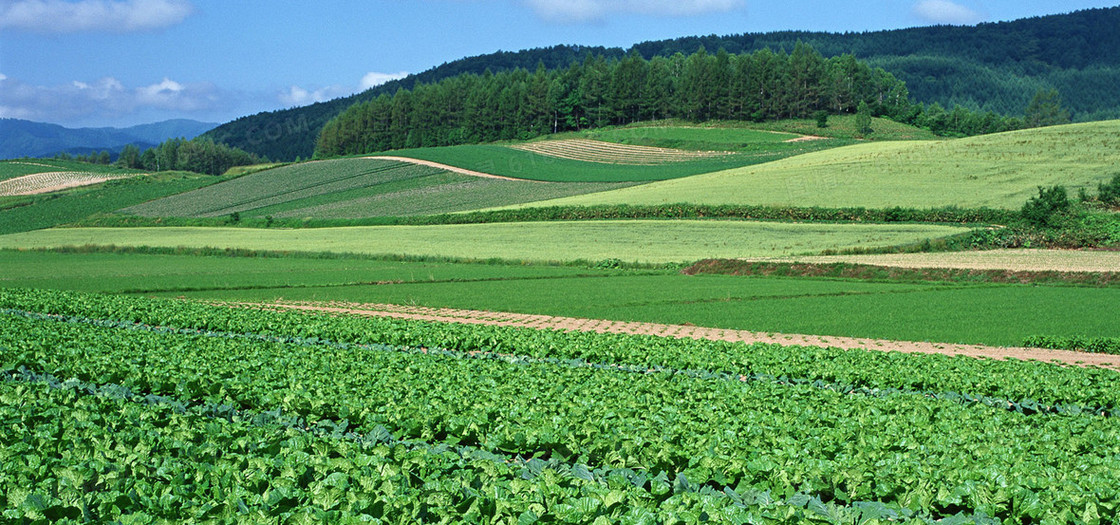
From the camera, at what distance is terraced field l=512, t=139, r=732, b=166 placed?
10831 cm

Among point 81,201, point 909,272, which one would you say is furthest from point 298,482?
point 81,201

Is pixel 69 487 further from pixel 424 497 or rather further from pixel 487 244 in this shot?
pixel 487 244

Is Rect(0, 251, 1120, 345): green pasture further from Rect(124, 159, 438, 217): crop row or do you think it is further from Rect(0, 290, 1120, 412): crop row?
Rect(124, 159, 438, 217): crop row

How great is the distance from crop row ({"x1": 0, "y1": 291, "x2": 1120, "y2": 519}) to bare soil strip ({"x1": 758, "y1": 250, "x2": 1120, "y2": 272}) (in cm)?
2979

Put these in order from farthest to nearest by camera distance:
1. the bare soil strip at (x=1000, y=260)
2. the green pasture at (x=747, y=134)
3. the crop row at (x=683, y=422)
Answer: the green pasture at (x=747, y=134), the bare soil strip at (x=1000, y=260), the crop row at (x=683, y=422)

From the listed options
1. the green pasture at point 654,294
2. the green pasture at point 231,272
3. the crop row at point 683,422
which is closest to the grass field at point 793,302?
the green pasture at point 654,294

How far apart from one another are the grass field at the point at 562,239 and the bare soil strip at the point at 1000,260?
3718 mm

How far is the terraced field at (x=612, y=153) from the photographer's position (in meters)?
108

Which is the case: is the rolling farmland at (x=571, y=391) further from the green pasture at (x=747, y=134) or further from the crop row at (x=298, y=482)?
the green pasture at (x=747, y=134)

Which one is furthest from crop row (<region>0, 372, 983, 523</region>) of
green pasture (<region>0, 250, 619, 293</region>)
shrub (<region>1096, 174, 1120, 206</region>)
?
shrub (<region>1096, 174, 1120, 206</region>)

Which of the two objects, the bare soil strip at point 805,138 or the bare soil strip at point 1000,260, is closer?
the bare soil strip at point 1000,260

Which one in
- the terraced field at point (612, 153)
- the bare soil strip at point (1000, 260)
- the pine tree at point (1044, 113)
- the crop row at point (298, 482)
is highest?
the pine tree at point (1044, 113)

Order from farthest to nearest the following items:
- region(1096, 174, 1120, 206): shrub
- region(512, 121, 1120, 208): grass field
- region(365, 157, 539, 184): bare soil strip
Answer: region(365, 157, 539, 184): bare soil strip
region(512, 121, 1120, 208): grass field
region(1096, 174, 1120, 206): shrub

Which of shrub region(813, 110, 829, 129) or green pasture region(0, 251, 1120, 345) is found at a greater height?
shrub region(813, 110, 829, 129)
